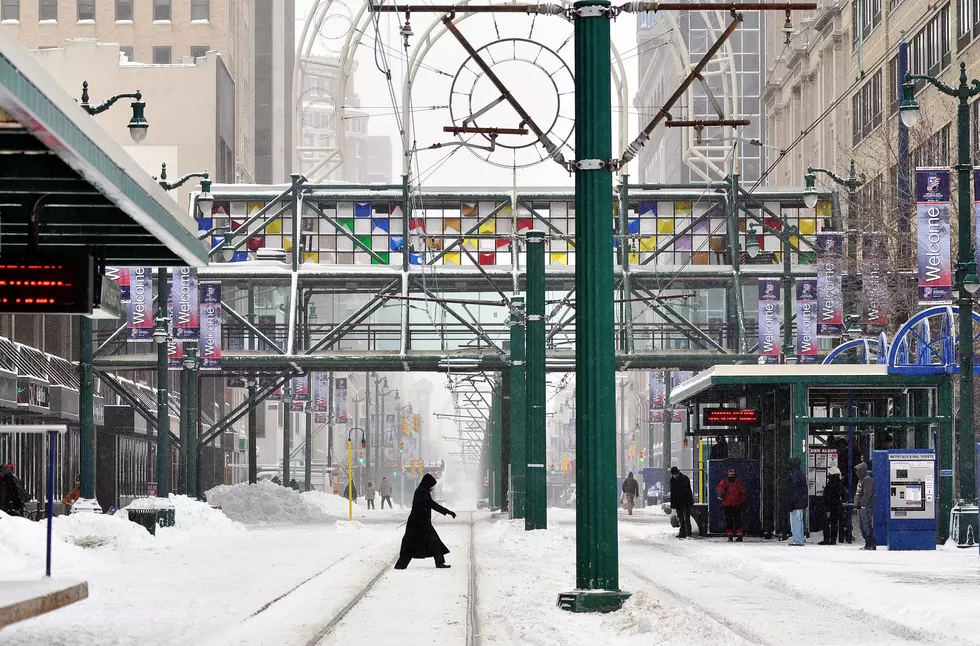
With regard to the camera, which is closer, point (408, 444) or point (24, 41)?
point (24, 41)

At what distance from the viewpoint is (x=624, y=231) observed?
188 feet

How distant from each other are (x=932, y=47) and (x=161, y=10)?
55.0 meters

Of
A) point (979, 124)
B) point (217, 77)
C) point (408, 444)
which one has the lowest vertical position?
point (408, 444)

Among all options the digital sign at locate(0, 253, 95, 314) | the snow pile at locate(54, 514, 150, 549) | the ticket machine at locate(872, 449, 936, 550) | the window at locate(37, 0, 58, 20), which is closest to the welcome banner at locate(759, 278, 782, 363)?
the ticket machine at locate(872, 449, 936, 550)

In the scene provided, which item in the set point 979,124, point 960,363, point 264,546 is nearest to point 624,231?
point 979,124

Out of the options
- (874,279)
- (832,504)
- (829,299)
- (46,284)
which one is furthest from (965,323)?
(46,284)

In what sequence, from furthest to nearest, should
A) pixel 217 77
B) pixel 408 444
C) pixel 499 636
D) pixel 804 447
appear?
pixel 408 444, pixel 217 77, pixel 804 447, pixel 499 636

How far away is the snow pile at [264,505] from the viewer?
194 feet

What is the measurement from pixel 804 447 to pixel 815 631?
1635cm

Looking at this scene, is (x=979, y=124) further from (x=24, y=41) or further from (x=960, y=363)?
(x=24, y=41)

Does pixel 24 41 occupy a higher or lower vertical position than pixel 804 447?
higher

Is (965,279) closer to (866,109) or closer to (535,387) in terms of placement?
(535,387)

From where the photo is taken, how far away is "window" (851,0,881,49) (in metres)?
69.4

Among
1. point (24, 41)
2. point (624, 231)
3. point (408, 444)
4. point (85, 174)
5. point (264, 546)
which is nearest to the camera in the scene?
point (85, 174)
